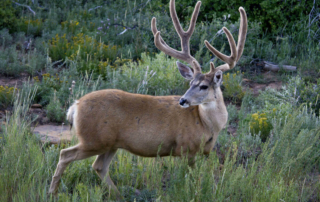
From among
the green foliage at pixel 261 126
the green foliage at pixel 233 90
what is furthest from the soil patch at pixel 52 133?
the green foliage at pixel 233 90

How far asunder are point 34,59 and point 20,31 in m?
2.22

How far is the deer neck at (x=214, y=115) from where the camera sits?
482 centimetres

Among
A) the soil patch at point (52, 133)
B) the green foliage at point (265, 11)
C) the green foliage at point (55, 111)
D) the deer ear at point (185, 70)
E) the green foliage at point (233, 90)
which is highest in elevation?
the green foliage at point (265, 11)

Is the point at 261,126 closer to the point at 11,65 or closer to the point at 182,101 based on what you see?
the point at 182,101

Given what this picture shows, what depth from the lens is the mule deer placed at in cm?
449

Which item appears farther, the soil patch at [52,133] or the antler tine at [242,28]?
the soil patch at [52,133]

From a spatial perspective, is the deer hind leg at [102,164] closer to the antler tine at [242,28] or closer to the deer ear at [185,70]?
the deer ear at [185,70]

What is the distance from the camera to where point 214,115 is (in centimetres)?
484

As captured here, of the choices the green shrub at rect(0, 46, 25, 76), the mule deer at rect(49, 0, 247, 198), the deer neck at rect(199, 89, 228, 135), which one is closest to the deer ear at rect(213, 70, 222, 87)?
the mule deer at rect(49, 0, 247, 198)

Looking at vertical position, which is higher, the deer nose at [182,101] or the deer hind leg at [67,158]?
the deer nose at [182,101]

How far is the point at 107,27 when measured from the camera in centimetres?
1042

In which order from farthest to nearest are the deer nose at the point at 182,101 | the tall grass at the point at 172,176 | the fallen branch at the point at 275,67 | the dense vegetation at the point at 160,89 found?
the fallen branch at the point at 275,67 < the deer nose at the point at 182,101 < the dense vegetation at the point at 160,89 < the tall grass at the point at 172,176

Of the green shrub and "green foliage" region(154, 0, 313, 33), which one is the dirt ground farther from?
"green foliage" region(154, 0, 313, 33)

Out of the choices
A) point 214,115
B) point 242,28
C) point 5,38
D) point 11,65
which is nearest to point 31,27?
point 5,38
